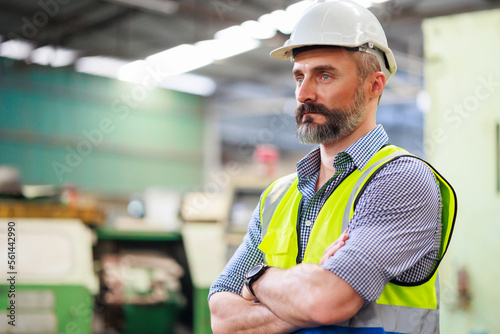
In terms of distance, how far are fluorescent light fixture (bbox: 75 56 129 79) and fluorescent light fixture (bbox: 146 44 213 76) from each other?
3.55 ft

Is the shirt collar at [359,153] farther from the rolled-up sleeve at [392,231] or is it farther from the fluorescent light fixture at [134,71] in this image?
the fluorescent light fixture at [134,71]

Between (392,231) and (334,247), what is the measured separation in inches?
6.3

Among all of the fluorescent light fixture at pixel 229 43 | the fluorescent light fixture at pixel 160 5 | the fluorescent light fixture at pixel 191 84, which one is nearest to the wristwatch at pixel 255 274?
the fluorescent light fixture at pixel 160 5

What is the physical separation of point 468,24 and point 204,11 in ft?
21.9

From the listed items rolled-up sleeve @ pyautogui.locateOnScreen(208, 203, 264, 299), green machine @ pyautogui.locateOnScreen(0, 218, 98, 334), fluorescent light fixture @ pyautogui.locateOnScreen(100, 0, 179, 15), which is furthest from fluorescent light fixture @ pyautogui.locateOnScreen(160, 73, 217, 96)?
rolled-up sleeve @ pyautogui.locateOnScreen(208, 203, 264, 299)

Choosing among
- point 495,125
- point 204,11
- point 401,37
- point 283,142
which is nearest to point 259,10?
point 204,11

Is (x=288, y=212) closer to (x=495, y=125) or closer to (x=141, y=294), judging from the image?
(x=495, y=125)

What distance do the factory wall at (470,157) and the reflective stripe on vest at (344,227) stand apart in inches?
70.8

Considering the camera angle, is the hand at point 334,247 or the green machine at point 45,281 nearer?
the hand at point 334,247

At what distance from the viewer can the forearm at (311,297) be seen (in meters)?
1.37

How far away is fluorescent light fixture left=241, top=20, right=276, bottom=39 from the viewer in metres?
9.84

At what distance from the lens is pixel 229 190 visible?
516 centimetres

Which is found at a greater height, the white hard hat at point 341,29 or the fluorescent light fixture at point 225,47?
the fluorescent light fixture at point 225,47

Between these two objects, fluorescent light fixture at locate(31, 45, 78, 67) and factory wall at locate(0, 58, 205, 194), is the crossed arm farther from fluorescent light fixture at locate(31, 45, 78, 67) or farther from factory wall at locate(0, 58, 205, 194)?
fluorescent light fixture at locate(31, 45, 78, 67)
